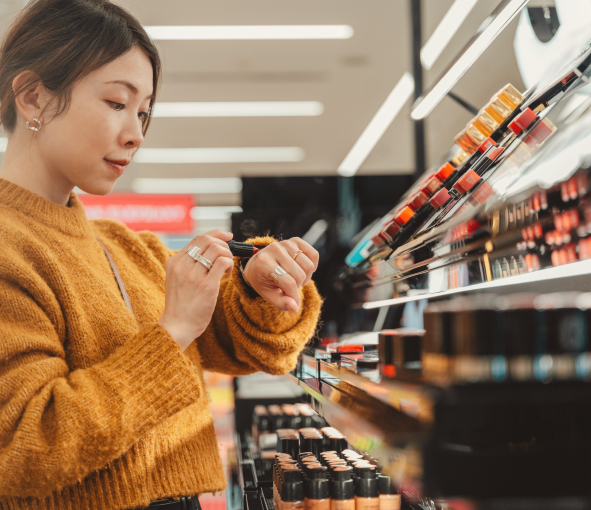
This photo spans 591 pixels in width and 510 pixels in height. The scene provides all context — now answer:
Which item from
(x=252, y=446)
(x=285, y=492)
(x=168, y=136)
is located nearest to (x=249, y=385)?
(x=252, y=446)

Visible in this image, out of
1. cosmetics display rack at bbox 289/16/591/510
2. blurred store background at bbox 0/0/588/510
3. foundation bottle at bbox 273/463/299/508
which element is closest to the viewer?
cosmetics display rack at bbox 289/16/591/510

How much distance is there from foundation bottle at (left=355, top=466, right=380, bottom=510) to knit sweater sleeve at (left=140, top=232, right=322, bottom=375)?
1.00 ft

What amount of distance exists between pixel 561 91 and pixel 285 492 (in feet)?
3.28

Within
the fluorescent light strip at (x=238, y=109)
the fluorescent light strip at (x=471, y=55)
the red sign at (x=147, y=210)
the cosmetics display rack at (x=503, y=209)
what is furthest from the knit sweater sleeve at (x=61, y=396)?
the fluorescent light strip at (x=238, y=109)

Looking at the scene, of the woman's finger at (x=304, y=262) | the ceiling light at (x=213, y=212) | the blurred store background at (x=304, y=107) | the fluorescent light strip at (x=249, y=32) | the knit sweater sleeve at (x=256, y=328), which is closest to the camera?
the woman's finger at (x=304, y=262)

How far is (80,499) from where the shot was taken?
0.80 meters

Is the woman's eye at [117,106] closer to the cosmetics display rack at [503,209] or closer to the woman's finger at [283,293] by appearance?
the woman's finger at [283,293]

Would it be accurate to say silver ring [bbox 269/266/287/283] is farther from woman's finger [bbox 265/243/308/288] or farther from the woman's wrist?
the woman's wrist

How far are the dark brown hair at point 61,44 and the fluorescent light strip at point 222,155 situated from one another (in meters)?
6.13

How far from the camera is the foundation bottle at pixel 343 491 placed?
1.13 meters

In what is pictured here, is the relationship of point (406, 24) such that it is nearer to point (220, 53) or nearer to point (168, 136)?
point (220, 53)

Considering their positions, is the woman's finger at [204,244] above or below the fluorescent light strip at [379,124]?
below

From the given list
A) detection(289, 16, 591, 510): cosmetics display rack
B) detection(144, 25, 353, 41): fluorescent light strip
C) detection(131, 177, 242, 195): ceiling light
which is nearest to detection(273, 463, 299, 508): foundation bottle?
detection(289, 16, 591, 510): cosmetics display rack

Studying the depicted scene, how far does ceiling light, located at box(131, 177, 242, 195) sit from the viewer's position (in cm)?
835
